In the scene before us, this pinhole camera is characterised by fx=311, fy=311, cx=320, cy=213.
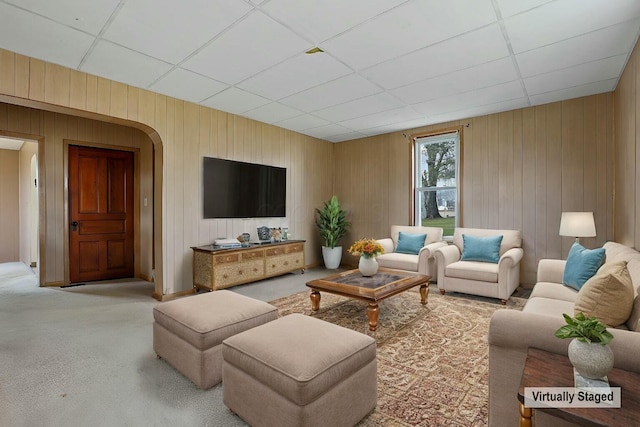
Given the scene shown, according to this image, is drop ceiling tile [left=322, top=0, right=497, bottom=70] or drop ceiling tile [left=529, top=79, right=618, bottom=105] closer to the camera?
drop ceiling tile [left=322, top=0, right=497, bottom=70]

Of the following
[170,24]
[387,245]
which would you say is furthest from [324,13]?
[387,245]

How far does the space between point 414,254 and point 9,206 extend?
884cm

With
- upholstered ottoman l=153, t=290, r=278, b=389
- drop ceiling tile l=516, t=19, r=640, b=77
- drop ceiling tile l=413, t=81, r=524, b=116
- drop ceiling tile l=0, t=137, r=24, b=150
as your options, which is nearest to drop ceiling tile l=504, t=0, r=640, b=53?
drop ceiling tile l=516, t=19, r=640, b=77

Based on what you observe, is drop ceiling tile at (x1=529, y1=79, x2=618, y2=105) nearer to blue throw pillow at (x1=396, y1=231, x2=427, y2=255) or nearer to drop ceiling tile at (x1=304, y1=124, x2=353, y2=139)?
blue throw pillow at (x1=396, y1=231, x2=427, y2=255)

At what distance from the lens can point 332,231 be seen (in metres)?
6.15

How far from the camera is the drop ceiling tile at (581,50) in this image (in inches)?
104

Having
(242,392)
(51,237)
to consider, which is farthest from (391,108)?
(51,237)

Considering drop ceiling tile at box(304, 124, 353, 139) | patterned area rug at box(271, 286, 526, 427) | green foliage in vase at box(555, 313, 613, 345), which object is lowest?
patterned area rug at box(271, 286, 526, 427)

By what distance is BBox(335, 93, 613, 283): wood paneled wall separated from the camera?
401 centimetres

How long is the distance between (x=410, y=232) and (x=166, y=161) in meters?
3.94

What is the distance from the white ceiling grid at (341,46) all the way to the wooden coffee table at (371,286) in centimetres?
228

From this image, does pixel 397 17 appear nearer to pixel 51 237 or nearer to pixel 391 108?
pixel 391 108

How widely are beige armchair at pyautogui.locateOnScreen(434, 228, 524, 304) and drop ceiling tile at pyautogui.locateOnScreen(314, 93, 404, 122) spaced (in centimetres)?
217

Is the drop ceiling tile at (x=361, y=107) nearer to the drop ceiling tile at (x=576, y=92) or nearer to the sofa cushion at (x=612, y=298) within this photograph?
the drop ceiling tile at (x=576, y=92)
